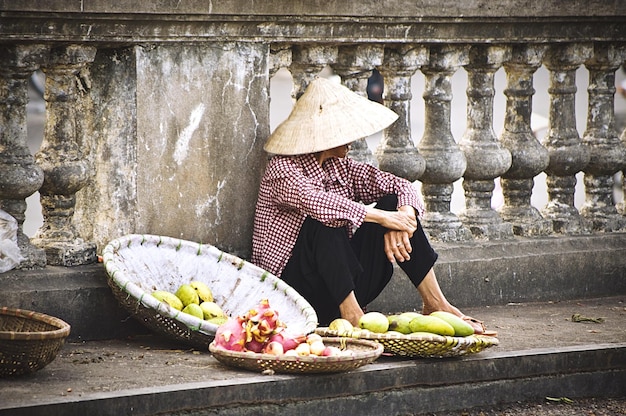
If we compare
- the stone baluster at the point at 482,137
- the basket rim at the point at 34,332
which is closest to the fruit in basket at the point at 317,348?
Result: the basket rim at the point at 34,332

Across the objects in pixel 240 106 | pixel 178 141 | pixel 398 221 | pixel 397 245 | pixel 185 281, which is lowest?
pixel 185 281

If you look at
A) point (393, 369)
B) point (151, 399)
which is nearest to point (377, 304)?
point (393, 369)

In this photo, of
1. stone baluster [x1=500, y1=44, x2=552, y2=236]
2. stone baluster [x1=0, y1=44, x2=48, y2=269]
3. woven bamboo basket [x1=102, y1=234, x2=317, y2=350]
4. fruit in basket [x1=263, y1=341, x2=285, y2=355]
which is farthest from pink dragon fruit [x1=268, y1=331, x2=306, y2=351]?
stone baluster [x1=500, y1=44, x2=552, y2=236]

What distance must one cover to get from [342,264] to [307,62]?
1042 millimetres

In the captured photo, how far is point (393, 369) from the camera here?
5.02 meters

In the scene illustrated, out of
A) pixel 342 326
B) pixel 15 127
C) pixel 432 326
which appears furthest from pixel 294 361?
pixel 15 127

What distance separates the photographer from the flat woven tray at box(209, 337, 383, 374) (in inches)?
185

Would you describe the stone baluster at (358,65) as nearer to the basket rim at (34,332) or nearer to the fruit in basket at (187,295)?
the fruit in basket at (187,295)

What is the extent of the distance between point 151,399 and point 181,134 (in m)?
1.48

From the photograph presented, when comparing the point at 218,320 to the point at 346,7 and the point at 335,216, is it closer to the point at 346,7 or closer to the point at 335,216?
the point at 335,216

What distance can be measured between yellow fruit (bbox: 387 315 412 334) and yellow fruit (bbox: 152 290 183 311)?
918 mm

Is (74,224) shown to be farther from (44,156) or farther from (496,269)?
(496,269)

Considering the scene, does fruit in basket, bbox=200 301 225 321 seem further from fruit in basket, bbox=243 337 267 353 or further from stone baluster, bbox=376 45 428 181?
stone baluster, bbox=376 45 428 181

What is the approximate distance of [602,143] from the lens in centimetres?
670
